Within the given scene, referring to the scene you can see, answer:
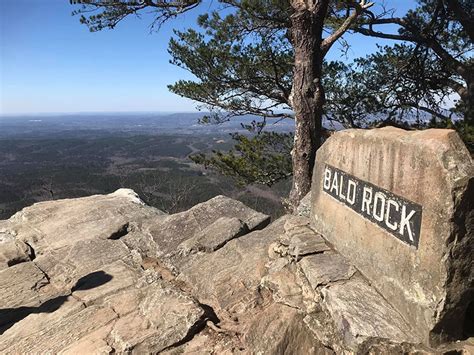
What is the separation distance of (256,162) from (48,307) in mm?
5616

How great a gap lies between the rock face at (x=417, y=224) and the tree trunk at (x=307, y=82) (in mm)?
3172

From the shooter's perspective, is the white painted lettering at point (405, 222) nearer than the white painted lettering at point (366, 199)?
Yes

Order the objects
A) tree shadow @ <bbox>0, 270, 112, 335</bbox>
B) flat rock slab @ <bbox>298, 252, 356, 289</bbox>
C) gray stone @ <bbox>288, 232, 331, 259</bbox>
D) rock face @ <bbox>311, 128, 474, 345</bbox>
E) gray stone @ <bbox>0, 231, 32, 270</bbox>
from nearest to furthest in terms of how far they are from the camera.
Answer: rock face @ <bbox>311, 128, 474, 345</bbox> < flat rock slab @ <bbox>298, 252, 356, 289</bbox> < gray stone @ <bbox>288, 232, 331, 259</bbox> < tree shadow @ <bbox>0, 270, 112, 335</bbox> < gray stone @ <bbox>0, 231, 32, 270</bbox>

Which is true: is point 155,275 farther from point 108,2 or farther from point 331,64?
point 331,64

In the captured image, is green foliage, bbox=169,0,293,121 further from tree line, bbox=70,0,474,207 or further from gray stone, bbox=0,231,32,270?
gray stone, bbox=0,231,32,270

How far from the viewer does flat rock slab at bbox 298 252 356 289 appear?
3368 mm

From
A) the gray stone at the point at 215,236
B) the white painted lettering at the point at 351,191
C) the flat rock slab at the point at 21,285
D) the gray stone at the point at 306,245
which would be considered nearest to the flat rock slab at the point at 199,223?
the gray stone at the point at 215,236

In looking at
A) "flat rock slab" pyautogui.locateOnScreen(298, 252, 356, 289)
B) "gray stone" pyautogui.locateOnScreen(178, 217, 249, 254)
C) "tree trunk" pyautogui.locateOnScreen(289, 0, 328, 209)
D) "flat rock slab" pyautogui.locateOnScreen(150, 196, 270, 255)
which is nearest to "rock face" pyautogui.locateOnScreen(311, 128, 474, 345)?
"flat rock slab" pyautogui.locateOnScreen(298, 252, 356, 289)

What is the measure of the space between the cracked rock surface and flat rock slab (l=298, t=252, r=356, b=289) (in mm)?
10

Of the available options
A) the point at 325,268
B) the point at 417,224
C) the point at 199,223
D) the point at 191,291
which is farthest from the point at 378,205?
the point at 199,223

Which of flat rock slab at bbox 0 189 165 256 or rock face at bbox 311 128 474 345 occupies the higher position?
rock face at bbox 311 128 474 345

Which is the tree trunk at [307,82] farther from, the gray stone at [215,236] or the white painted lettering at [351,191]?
the white painted lettering at [351,191]

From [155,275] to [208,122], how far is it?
5.71 metres

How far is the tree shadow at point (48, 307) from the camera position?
4368 mm
